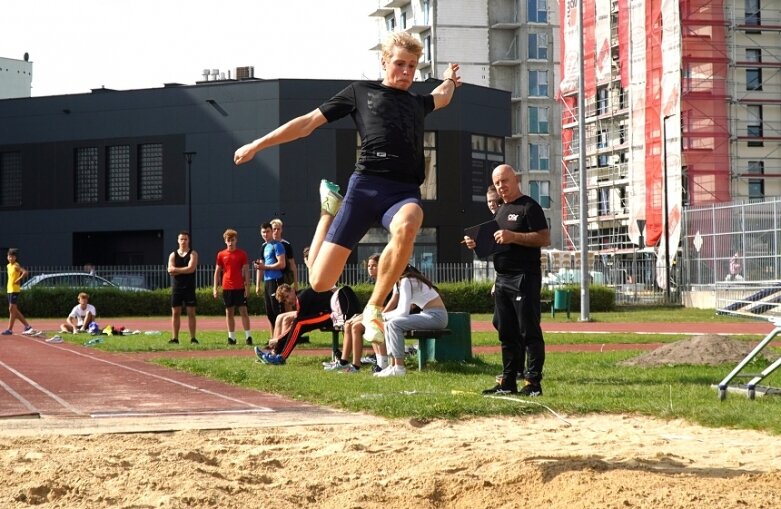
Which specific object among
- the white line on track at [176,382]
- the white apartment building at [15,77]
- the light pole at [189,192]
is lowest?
the white line on track at [176,382]

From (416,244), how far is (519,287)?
1605 inches

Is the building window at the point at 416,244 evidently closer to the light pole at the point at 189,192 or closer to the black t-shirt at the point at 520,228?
the light pole at the point at 189,192

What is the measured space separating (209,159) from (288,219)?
4.47 m

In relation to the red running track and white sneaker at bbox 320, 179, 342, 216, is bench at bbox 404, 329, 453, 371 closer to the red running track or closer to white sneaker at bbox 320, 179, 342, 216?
the red running track

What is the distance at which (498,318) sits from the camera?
11.8 meters

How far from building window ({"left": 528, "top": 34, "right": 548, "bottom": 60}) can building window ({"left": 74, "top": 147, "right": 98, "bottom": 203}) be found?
4739 centimetres

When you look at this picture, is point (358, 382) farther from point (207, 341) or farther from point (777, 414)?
point (207, 341)

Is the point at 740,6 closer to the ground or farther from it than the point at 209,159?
farther from it

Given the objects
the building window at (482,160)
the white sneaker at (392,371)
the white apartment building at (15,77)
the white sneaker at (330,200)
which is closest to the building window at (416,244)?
the building window at (482,160)

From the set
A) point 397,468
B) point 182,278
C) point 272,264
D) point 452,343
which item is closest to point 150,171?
point 182,278

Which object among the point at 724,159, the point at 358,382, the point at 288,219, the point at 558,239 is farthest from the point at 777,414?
the point at 558,239

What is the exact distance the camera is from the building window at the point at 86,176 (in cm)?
5300

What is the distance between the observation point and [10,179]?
54594 millimetres

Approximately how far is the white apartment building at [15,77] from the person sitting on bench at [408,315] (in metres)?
61.8
